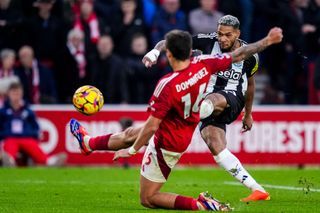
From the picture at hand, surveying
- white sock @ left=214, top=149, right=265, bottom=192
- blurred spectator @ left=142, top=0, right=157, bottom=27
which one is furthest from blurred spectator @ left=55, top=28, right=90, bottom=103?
white sock @ left=214, top=149, right=265, bottom=192

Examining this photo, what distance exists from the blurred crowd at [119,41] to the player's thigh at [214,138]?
8783 millimetres

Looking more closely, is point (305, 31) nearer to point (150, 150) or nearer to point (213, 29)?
point (213, 29)

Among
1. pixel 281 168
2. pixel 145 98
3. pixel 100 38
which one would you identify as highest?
pixel 100 38

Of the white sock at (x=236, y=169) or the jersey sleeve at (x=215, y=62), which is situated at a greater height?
the jersey sleeve at (x=215, y=62)

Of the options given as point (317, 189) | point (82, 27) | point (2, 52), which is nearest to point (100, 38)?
point (82, 27)

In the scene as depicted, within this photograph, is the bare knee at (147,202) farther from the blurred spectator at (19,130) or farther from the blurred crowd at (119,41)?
the blurred crowd at (119,41)

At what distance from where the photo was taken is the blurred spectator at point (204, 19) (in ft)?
74.2

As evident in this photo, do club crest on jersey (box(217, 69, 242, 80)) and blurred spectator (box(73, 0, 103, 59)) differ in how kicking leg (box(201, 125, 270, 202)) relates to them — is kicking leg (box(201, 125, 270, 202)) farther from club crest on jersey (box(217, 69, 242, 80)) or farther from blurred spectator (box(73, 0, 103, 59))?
blurred spectator (box(73, 0, 103, 59))

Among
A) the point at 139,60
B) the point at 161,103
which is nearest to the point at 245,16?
the point at 139,60

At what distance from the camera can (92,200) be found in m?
13.5

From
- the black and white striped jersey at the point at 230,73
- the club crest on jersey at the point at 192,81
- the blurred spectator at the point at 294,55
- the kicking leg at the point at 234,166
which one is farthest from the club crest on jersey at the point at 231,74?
the blurred spectator at the point at 294,55

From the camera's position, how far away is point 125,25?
22844 mm

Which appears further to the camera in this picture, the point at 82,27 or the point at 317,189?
the point at 82,27

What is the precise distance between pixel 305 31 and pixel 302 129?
2.93 metres
